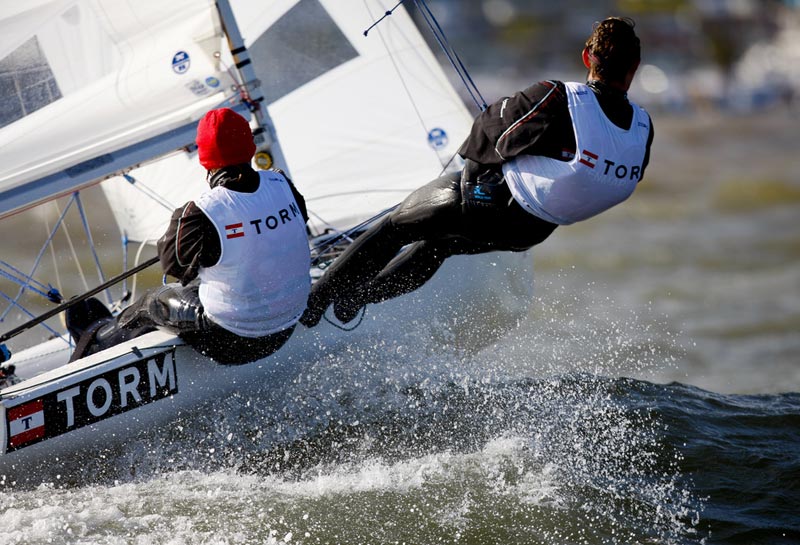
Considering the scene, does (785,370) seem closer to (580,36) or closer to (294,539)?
(294,539)

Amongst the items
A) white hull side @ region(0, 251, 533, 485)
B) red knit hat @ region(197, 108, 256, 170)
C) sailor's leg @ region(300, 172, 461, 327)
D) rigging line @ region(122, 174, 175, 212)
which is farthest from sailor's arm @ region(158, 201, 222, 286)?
rigging line @ region(122, 174, 175, 212)

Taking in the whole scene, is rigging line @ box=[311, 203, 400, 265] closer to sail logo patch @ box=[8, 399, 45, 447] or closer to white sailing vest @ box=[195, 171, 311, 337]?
white sailing vest @ box=[195, 171, 311, 337]

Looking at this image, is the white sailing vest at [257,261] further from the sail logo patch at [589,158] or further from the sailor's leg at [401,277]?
the sail logo patch at [589,158]

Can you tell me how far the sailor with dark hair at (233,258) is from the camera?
3.12 meters

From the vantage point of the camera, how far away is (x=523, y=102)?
10.5 ft

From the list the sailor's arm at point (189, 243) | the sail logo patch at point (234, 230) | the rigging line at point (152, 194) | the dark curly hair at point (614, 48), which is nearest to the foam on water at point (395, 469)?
the sailor's arm at point (189, 243)

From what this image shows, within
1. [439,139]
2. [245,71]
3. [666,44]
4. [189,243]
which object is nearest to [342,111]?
[439,139]

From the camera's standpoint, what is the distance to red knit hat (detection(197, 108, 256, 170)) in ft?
10.2

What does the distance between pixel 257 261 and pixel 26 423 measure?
0.98 m

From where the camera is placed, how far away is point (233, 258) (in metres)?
3.20

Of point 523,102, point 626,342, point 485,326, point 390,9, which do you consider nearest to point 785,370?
point 626,342

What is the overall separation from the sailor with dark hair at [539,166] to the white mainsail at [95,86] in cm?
101

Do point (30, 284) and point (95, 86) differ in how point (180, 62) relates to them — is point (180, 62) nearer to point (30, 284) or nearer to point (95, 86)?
point (95, 86)

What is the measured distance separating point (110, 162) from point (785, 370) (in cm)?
485
